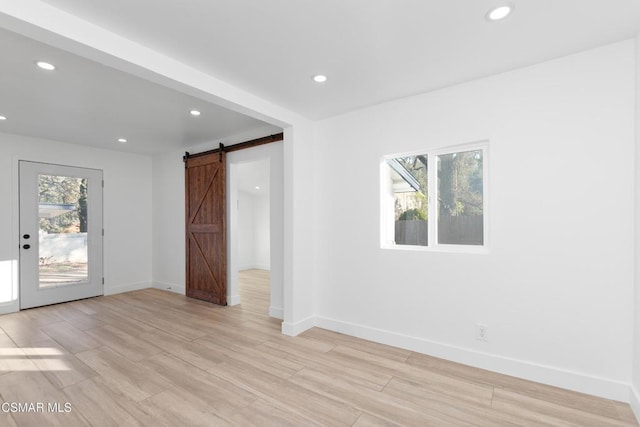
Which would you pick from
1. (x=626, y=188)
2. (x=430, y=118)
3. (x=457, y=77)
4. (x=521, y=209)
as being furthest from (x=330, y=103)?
(x=626, y=188)

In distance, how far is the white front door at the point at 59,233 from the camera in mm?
4414

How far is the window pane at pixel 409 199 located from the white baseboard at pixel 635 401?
67.0 inches

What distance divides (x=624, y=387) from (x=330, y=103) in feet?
10.8

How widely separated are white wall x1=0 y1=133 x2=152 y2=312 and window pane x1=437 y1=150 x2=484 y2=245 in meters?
5.51

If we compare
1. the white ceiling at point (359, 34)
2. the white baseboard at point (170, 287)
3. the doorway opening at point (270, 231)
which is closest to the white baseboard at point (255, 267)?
the doorway opening at point (270, 231)

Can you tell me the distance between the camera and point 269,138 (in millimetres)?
3959

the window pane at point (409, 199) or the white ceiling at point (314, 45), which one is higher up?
the white ceiling at point (314, 45)

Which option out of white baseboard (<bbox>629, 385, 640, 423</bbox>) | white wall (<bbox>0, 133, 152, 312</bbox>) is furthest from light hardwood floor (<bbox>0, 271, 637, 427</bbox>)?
white wall (<bbox>0, 133, 152, 312</bbox>)

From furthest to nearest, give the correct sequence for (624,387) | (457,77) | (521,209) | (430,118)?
(430,118)
(457,77)
(521,209)
(624,387)

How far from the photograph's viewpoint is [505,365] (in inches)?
95.7

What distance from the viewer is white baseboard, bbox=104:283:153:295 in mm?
5269

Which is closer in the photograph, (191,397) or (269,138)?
(191,397)

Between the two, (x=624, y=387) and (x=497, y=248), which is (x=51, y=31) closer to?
(x=497, y=248)

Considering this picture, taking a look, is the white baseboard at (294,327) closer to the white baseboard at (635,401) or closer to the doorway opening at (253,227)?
the white baseboard at (635,401)
